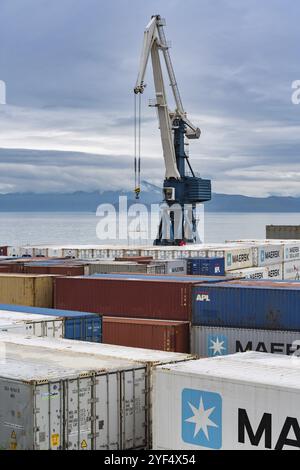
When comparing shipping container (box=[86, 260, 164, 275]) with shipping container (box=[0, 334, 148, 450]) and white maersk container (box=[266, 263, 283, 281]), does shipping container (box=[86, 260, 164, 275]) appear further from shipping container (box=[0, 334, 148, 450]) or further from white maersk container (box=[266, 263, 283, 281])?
shipping container (box=[0, 334, 148, 450])

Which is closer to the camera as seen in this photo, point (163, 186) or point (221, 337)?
point (221, 337)

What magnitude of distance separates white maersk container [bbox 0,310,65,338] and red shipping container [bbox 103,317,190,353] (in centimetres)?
407

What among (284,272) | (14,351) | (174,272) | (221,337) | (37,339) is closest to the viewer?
(14,351)

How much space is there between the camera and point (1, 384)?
1631 cm

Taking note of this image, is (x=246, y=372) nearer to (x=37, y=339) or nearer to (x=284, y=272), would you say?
(x=37, y=339)

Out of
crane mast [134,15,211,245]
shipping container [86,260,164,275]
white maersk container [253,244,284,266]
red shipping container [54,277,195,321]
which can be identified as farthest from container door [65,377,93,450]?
crane mast [134,15,211,245]

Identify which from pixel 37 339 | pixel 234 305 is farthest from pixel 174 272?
pixel 37 339

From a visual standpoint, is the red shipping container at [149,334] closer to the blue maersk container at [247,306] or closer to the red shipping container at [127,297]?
the blue maersk container at [247,306]

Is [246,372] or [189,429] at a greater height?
[246,372]

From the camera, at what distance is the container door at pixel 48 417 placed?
15.6 metres

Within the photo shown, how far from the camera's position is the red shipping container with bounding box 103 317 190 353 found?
88.7ft

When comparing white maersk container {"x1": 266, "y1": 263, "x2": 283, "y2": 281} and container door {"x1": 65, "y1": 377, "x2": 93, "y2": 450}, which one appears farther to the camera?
white maersk container {"x1": 266, "y1": 263, "x2": 283, "y2": 281}

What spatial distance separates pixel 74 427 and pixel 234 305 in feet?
40.9
